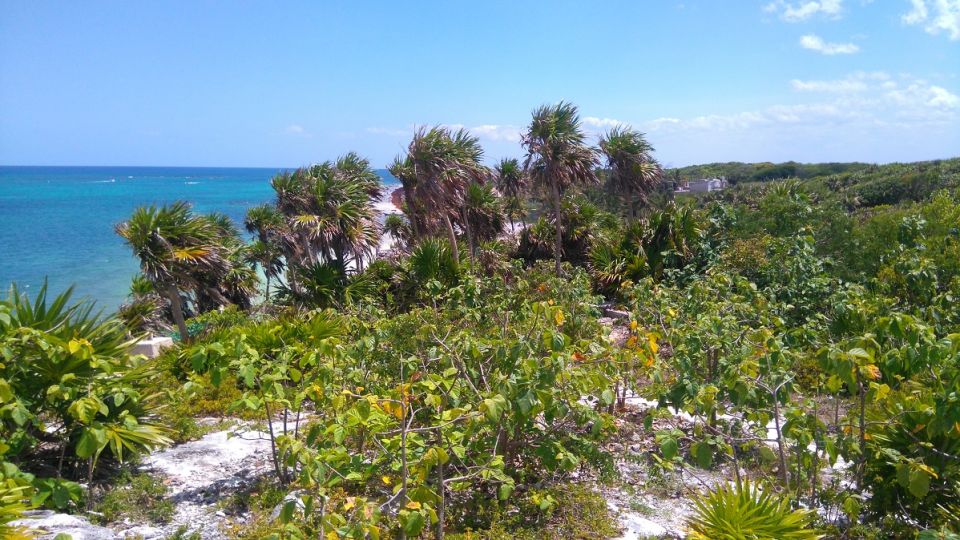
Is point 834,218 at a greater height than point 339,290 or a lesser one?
greater

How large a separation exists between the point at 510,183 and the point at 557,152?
326cm

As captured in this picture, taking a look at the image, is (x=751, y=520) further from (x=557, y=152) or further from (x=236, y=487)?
(x=557, y=152)

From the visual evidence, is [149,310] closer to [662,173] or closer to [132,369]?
[132,369]

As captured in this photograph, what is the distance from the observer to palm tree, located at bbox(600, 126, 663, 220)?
56.6 ft

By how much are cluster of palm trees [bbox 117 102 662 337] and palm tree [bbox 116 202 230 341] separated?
0.02 meters

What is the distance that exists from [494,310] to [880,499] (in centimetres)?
390

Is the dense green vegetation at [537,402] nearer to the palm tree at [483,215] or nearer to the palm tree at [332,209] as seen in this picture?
the palm tree at [332,209]

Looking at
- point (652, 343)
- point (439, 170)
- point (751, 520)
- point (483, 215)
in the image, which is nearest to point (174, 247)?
point (439, 170)

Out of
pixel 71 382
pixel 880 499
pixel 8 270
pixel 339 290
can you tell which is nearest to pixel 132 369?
pixel 71 382

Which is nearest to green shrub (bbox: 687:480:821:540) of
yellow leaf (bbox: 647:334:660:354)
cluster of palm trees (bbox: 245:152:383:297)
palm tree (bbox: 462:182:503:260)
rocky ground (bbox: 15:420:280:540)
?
yellow leaf (bbox: 647:334:660:354)

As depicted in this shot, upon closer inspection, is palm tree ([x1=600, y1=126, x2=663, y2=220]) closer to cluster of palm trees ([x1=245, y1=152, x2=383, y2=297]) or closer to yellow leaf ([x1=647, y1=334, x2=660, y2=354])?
cluster of palm trees ([x1=245, y1=152, x2=383, y2=297])

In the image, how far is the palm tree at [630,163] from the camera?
17250mm

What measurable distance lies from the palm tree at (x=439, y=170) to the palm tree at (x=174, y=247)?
178 inches

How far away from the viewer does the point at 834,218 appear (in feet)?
38.1
